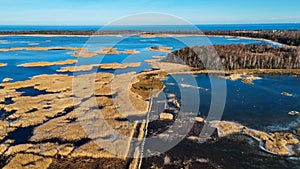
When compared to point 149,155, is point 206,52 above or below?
above

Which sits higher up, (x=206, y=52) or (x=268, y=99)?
(x=206, y=52)

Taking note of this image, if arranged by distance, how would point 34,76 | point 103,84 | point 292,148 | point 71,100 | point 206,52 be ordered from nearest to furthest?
point 292,148, point 71,100, point 103,84, point 34,76, point 206,52

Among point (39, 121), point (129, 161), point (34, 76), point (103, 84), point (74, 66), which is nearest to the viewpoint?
point (129, 161)

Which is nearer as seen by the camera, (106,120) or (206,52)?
(106,120)

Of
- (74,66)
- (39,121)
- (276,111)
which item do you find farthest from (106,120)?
(74,66)

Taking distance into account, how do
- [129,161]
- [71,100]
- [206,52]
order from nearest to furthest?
1. [129,161]
2. [71,100]
3. [206,52]

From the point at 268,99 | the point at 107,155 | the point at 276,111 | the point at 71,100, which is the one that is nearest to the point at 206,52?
the point at 268,99

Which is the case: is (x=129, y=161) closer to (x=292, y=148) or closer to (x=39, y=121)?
(x=39, y=121)

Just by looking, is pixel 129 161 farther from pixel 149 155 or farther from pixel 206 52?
pixel 206 52

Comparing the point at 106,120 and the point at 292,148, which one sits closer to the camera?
the point at 292,148
